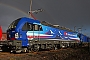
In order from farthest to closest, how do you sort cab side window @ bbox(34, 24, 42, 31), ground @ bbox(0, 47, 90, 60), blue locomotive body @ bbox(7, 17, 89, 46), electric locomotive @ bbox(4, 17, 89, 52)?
cab side window @ bbox(34, 24, 42, 31) → blue locomotive body @ bbox(7, 17, 89, 46) → electric locomotive @ bbox(4, 17, 89, 52) → ground @ bbox(0, 47, 90, 60)

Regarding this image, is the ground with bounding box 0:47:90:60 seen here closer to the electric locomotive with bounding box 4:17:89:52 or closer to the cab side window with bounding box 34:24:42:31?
the electric locomotive with bounding box 4:17:89:52

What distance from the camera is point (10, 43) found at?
16.6 metres

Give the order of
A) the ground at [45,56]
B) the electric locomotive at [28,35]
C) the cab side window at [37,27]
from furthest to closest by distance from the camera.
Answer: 1. the cab side window at [37,27]
2. the electric locomotive at [28,35]
3. the ground at [45,56]

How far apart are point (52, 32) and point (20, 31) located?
299 inches

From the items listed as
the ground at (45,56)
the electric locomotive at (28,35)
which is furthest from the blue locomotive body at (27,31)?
the ground at (45,56)

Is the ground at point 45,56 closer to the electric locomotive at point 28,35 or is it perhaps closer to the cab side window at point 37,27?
the electric locomotive at point 28,35

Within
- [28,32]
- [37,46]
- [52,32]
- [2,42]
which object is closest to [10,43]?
[2,42]

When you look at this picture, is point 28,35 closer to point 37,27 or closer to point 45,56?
point 37,27

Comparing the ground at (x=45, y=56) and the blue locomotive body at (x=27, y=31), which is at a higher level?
the blue locomotive body at (x=27, y=31)

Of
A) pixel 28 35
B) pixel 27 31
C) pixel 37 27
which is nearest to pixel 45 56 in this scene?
pixel 28 35

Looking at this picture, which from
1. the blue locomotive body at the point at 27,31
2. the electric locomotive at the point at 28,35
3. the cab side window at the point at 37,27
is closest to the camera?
the electric locomotive at the point at 28,35

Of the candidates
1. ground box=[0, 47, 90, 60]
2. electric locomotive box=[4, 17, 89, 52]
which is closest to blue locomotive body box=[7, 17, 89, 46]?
electric locomotive box=[4, 17, 89, 52]

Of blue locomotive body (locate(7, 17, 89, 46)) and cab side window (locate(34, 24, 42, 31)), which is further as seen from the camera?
cab side window (locate(34, 24, 42, 31))

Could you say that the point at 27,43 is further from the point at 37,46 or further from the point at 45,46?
the point at 45,46
